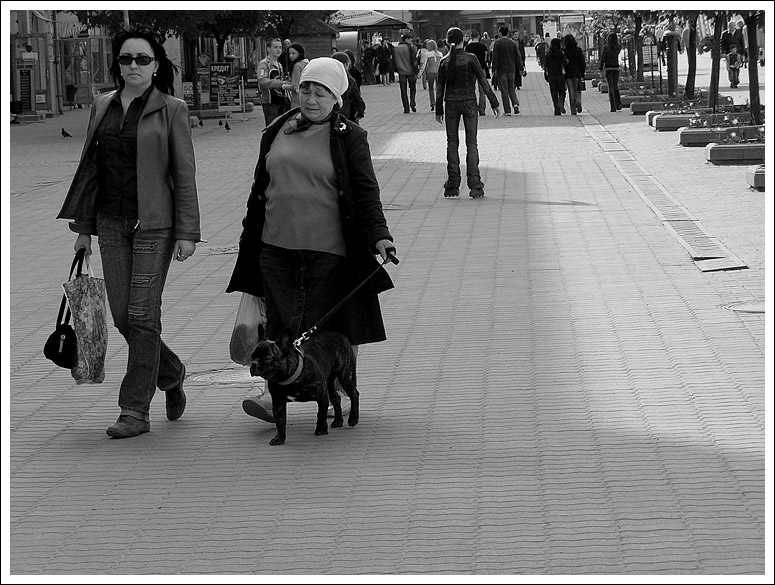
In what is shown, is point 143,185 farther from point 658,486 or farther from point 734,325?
point 734,325

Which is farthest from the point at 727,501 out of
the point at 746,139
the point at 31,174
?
the point at 31,174

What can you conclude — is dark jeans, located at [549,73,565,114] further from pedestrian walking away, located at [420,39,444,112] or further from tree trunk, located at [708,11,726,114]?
tree trunk, located at [708,11,726,114]

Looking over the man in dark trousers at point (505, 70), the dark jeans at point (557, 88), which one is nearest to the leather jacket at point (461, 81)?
the dark jeans at point (557, 88)

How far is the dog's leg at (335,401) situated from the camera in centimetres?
655

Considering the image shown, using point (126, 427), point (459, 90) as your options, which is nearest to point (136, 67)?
point (126, 427)

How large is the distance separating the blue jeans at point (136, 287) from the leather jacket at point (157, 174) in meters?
0.08

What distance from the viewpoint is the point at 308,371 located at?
6.16 m

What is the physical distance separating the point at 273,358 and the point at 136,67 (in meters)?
1.39

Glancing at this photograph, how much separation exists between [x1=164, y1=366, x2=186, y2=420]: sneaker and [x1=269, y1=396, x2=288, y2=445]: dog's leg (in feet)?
2.23

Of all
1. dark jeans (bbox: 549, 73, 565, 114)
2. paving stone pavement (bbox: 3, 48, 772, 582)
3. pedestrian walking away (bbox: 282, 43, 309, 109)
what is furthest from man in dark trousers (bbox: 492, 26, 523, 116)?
paving stone pavement (bbox: 3, 48, 772, 582)

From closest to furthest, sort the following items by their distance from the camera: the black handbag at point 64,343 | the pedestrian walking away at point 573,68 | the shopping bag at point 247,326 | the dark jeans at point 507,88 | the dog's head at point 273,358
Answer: the dog's head at point 273,358 < the black handbag at point 64,343 < the shopping bag at point 247,326 < the pedestrian walking away at point 573,68 < the dark jeans at point 507,88

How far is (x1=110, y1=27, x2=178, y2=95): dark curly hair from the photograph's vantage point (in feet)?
20.7

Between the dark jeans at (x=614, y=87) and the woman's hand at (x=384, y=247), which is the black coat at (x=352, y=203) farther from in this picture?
the dark jeans at (x=614, y=87)

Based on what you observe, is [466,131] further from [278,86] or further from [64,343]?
[64,343]
